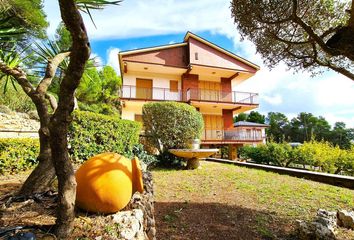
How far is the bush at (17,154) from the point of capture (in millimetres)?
5544

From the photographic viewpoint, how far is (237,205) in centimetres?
450

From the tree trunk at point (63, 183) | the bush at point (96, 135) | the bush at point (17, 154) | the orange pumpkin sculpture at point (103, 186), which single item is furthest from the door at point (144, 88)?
the tree trunk at point (63, 183)

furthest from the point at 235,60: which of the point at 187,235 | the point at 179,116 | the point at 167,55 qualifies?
the point at 187,235

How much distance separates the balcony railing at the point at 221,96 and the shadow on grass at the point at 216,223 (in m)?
14.8

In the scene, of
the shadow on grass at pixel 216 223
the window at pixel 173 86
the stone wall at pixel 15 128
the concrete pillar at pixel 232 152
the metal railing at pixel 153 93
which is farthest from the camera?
the window at pixel 173 86

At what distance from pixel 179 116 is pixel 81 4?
6.95 metres

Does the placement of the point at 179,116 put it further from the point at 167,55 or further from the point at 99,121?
the point at 167,55

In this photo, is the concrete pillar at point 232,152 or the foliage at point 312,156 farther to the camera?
the concrete pillar at point 232,152

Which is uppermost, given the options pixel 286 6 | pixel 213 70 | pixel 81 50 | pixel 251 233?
pixel 213 70

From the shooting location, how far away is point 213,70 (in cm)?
1983

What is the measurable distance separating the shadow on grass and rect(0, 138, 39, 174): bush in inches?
157

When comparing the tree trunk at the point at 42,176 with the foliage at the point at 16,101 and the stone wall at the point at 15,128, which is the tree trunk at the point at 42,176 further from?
the foliage at the point at 16,101

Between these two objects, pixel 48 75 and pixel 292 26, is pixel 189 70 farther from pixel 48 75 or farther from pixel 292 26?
pixel 48 75

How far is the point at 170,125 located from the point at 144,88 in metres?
10.1
